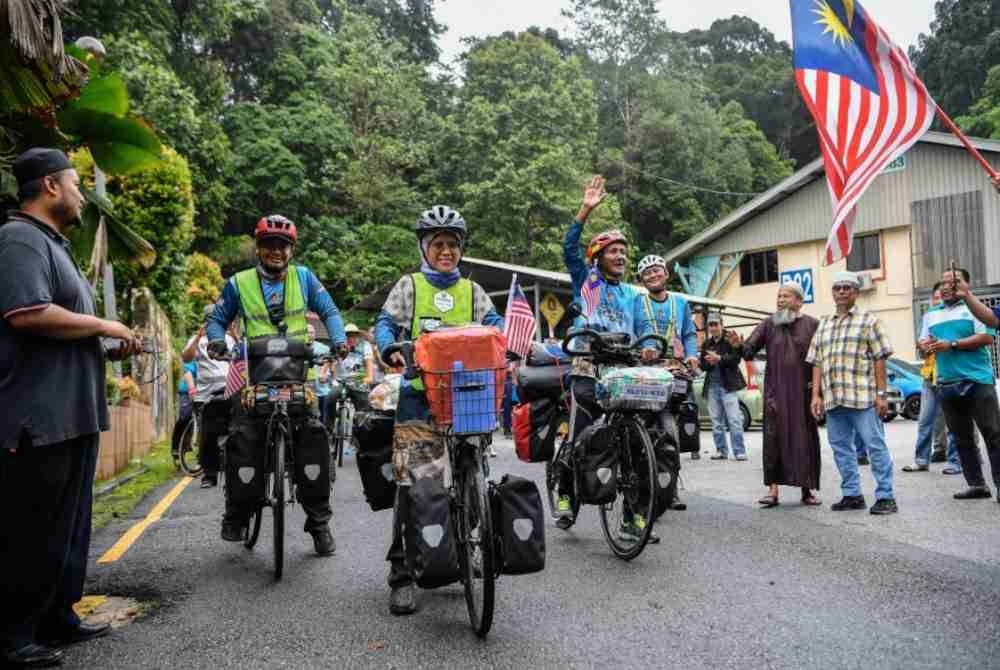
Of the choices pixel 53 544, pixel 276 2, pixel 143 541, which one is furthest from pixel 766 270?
pixel 53 544

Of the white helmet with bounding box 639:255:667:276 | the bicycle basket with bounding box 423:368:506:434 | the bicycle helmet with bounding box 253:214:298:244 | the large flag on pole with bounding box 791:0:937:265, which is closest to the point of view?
the bicycle basket with bounding box 423:368:506:434

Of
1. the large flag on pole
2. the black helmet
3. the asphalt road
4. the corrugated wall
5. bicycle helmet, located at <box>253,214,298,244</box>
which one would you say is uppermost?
the corrugated wall

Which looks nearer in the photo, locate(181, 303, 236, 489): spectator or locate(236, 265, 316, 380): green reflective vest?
locate(236, 265, 316, 380): green reflective vest

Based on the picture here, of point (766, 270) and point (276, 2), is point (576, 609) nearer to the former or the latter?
point (766, 270)

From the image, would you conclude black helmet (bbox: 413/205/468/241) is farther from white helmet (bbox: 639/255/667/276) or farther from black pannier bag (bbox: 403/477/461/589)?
white helmet (bbox: 639/255/667/276)

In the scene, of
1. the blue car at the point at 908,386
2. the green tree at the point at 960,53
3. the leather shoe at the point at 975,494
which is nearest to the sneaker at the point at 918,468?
the leather shoe at the point at 975,494

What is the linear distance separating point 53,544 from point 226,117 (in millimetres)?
37338

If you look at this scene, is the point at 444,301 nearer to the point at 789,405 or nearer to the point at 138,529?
the point at 138,529

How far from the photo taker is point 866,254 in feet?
107

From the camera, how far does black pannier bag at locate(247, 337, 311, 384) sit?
5.86 m

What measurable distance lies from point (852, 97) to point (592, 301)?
115 inches

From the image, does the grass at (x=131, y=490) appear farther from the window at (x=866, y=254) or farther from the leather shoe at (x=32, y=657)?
the window at (x=866, y=254)

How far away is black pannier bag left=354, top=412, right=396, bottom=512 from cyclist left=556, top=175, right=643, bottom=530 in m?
1.80

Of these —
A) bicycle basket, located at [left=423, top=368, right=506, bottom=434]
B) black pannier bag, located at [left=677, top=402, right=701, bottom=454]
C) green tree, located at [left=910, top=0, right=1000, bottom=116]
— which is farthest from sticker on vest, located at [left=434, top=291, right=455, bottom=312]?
green tree, located at [left=910, top=0, right=1000, bottom=116]
